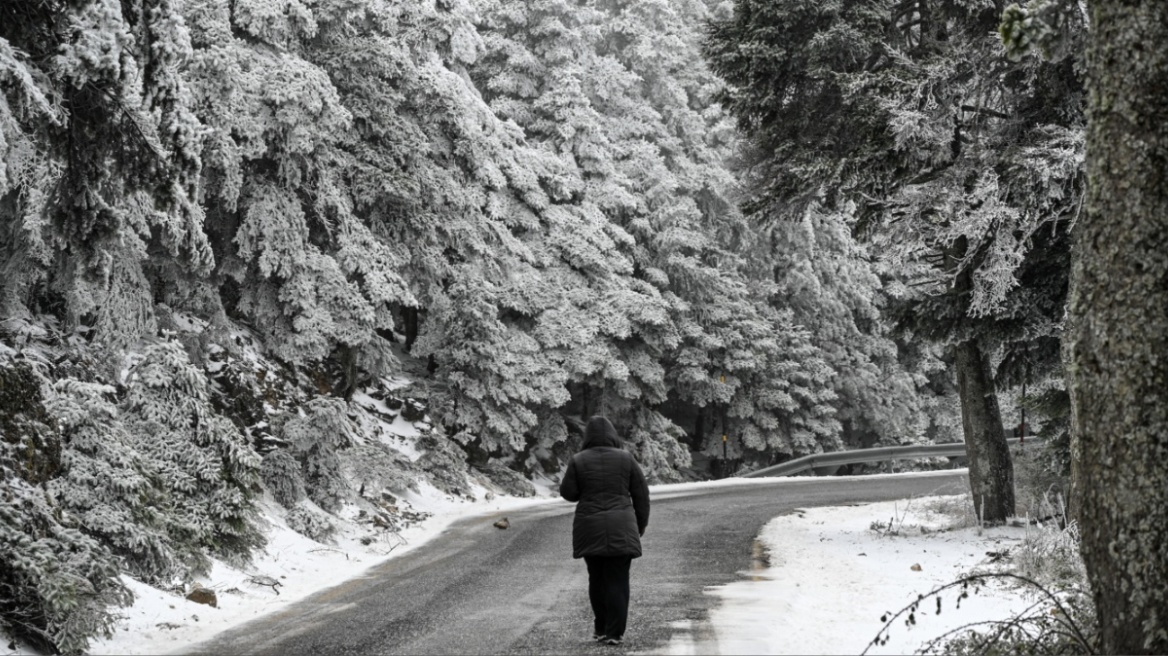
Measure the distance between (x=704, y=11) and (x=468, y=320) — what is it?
68.8 feet

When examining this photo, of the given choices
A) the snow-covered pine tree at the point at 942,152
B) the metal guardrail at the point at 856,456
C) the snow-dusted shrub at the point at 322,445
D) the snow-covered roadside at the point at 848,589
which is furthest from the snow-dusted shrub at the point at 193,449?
the metal guardrail at the point at 856,456

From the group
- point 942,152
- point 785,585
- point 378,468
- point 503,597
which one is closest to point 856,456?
point 378,468

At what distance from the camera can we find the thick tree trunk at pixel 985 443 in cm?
1335

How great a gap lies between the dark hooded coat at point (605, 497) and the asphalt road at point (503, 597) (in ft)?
2.38

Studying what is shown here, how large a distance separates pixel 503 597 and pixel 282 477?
5.79 metres

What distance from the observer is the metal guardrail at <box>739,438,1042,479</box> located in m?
31.2

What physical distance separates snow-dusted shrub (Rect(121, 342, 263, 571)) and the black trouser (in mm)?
5156

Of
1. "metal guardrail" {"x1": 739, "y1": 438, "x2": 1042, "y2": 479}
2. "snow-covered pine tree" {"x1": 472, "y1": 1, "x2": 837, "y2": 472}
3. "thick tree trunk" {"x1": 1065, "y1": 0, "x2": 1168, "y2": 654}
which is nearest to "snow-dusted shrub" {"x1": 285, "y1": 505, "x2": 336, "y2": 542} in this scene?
"thick tree trunk" {"x1": 1065, "y1": 0, "x2": 1168, "y2": 654}

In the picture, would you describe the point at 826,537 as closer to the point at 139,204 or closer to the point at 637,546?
the point at 637,546

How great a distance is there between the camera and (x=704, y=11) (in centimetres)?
3881

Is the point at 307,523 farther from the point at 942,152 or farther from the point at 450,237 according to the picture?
the point at 450,237

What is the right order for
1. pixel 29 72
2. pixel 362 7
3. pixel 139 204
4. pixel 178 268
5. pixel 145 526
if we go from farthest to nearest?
pixel 362 7, pixel 178 268, pixel 139 204, pixel 145 526, pixel 29 72

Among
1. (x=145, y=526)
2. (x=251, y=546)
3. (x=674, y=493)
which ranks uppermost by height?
(x=145, y=526)

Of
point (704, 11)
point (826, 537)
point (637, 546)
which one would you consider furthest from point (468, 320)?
point (704, 11)
